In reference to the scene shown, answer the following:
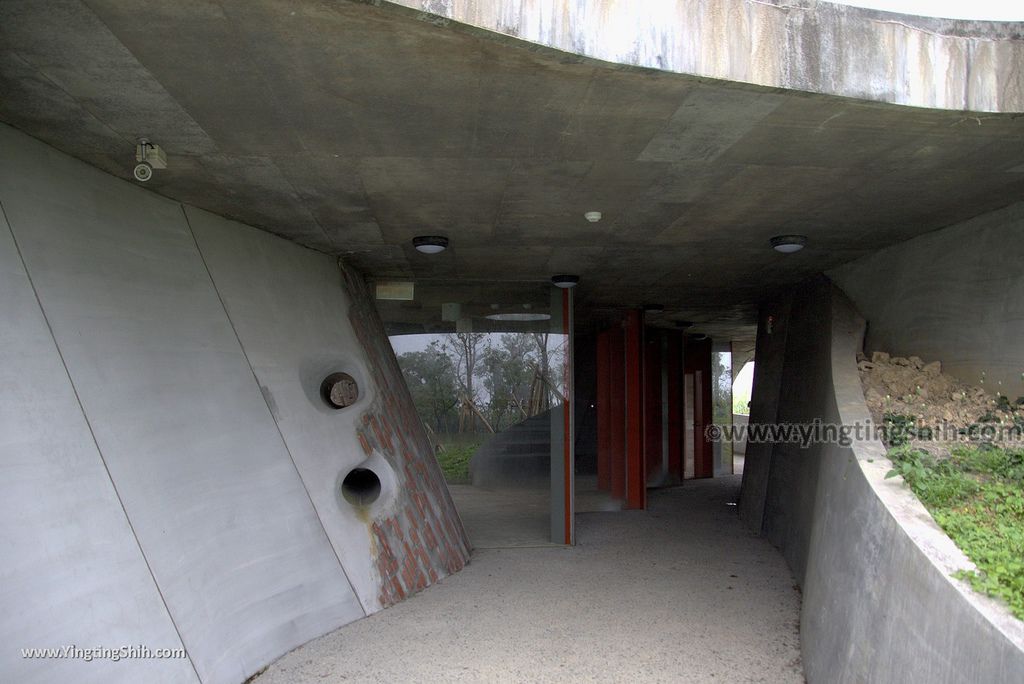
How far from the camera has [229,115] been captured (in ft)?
11.6

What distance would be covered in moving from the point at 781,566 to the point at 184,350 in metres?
5.94

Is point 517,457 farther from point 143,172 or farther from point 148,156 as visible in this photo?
point 148,156

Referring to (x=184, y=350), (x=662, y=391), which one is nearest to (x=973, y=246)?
(x=184, y=350)

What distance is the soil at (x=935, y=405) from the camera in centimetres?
489

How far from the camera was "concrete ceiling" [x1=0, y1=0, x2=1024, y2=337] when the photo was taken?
2.83 metres

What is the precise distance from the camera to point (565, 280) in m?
7.95

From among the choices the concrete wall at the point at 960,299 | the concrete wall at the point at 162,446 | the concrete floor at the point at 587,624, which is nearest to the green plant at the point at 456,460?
the concrete floor at the point at 587,624

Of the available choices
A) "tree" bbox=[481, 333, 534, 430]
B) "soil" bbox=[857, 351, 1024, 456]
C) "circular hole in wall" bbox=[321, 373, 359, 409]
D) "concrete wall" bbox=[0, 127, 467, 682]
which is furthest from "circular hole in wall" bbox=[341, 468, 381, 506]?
"soil" bbox=[857, 351, 1024, 456]

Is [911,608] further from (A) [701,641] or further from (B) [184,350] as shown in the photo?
(B) [184,350]

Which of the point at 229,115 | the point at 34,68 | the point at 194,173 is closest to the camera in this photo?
the point at 34,68

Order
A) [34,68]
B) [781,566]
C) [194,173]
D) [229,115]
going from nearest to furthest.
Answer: [34,68], [229,115], [194,173], [781,566]

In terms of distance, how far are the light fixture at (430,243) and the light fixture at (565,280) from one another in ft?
6.43

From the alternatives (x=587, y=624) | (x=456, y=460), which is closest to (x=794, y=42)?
(x=587, y=624)

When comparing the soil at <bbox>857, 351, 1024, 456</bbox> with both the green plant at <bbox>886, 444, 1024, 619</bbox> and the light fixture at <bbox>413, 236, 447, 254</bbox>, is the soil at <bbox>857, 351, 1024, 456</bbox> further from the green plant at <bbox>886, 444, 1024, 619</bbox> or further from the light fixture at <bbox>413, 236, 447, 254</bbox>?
the light fixture at <bbox>413, 236, 447, 254</bbox>
